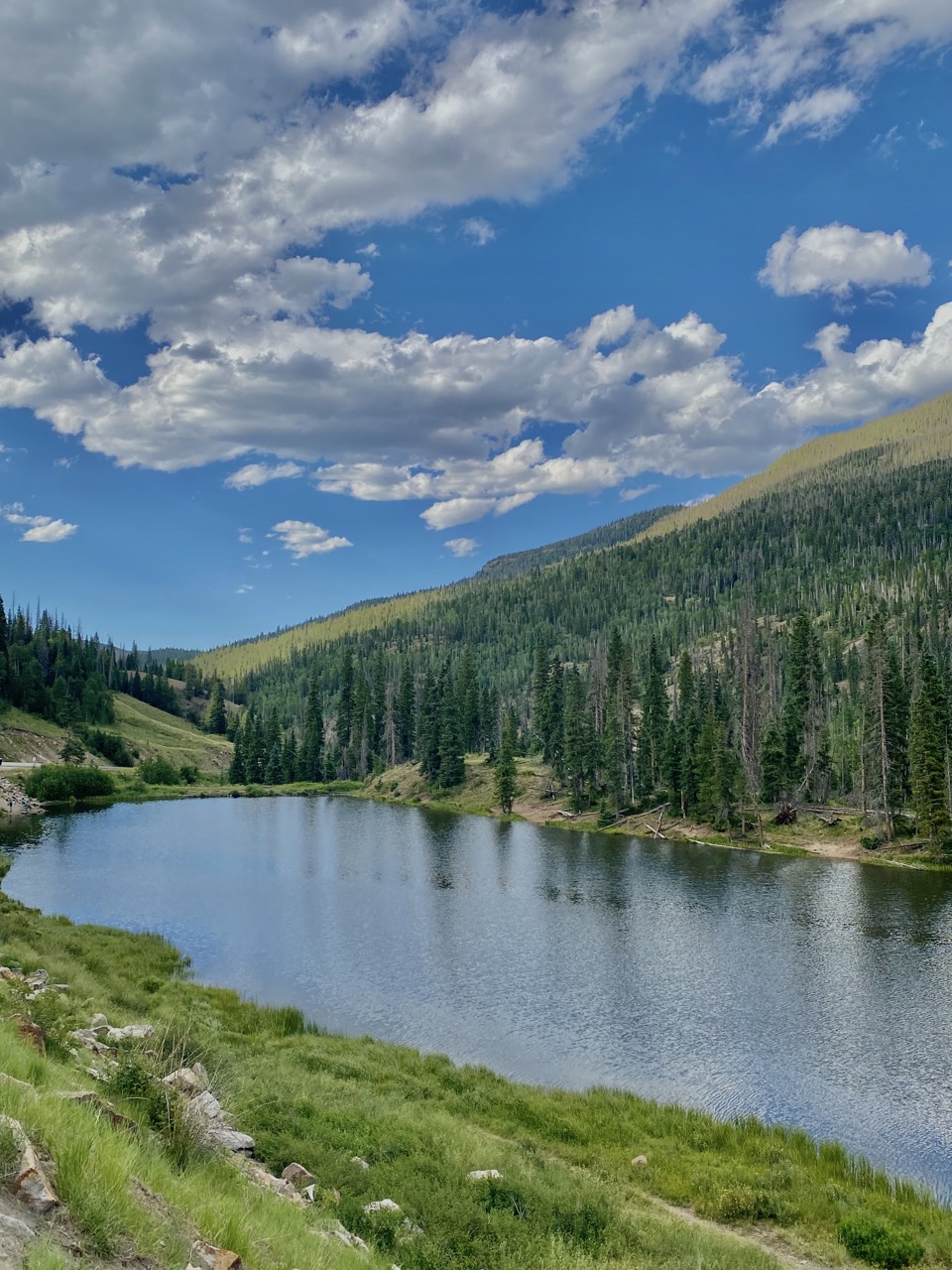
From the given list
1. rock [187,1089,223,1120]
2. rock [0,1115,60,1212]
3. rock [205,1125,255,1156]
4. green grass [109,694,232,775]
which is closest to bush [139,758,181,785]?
green grass [109,694,232,775]

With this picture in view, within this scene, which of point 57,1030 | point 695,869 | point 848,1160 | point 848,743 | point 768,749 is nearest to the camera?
point 57,1030

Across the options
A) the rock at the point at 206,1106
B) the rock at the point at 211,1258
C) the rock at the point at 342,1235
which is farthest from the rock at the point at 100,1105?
the rock at the point at 342,1235

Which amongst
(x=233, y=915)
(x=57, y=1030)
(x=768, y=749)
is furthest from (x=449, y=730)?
(x=57, y=1030)

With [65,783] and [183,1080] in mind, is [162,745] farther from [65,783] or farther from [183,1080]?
[183,1080]

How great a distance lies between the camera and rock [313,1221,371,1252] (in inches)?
490

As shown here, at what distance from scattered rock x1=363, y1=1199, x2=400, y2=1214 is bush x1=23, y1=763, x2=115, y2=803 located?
120 m

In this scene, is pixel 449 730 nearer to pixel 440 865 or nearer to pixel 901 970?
A: pixel 440 865

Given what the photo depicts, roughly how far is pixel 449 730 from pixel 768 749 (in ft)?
180

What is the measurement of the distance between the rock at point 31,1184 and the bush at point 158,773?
489 ft

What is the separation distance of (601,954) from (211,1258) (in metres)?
38.3

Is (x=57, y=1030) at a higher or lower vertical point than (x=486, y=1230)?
higher

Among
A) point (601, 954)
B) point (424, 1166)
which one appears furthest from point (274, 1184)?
point (601, 954)

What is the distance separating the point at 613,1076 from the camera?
28750 millimetres

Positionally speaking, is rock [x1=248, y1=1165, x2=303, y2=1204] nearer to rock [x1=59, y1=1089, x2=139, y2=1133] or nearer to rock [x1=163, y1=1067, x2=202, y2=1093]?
rock [x1=163, y1=1067, x2=202, y2=1093]
